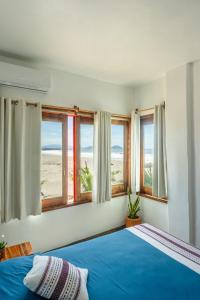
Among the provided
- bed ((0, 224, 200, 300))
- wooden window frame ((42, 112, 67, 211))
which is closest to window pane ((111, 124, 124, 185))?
wooden window frame ((42, 112, 67, 211))

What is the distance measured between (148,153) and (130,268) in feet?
7.67

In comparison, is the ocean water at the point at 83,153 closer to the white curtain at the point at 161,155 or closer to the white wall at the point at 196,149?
the white curtain at the point at 161,155

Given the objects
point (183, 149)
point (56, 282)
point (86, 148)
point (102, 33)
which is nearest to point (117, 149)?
point (86, 148)

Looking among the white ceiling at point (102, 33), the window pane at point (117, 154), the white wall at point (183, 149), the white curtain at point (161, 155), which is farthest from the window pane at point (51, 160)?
the white wall at point (183, 149)

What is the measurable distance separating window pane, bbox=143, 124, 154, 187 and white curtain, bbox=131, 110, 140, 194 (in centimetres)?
13

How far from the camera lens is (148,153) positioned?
369 cm

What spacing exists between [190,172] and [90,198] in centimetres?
162

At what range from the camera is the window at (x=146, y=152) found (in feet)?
11.9

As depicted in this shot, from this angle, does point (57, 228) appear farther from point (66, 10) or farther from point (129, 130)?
point (66, 10)

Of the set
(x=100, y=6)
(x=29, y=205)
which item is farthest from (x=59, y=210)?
(x=100, y=6)

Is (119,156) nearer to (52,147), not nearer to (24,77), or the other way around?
(52,147)

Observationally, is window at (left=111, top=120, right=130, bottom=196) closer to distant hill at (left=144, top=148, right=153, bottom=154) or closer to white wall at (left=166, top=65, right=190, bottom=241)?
distant hill at (left=144, top=148, right=153, bottom=154)

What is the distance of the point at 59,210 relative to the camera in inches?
119

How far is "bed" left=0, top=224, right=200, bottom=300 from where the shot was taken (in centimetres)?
135
